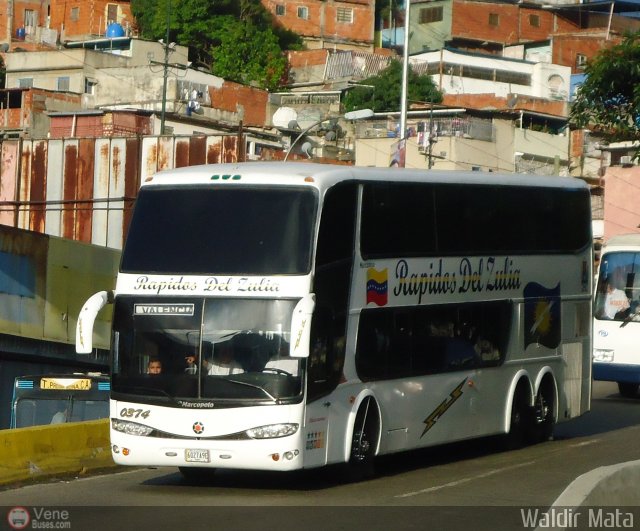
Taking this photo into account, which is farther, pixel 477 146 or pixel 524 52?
pixel 524 52

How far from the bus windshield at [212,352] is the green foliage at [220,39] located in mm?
70909

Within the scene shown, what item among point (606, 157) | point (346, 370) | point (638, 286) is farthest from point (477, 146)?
point (346, 370)

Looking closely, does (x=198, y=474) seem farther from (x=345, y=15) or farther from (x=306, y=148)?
(x=345, y=15)

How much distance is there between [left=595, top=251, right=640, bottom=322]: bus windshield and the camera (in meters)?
26.3

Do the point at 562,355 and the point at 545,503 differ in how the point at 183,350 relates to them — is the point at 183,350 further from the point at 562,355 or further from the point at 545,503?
the point at 562,355

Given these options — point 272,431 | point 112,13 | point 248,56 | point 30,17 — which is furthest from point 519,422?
point 30,17

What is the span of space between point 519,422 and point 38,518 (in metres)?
8.69

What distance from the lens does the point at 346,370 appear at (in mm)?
14312

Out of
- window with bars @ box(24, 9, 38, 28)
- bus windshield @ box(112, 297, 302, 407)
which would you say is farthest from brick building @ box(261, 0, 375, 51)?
bus windshield @ box(112, 297, 302, 407)

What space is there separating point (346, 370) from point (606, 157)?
177 ft

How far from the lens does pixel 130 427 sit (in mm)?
13688

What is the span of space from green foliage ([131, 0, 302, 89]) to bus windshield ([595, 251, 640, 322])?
59011 millimetres

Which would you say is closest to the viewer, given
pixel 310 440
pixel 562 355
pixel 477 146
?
pixel 310 440

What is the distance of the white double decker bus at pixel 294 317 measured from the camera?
526 inches
